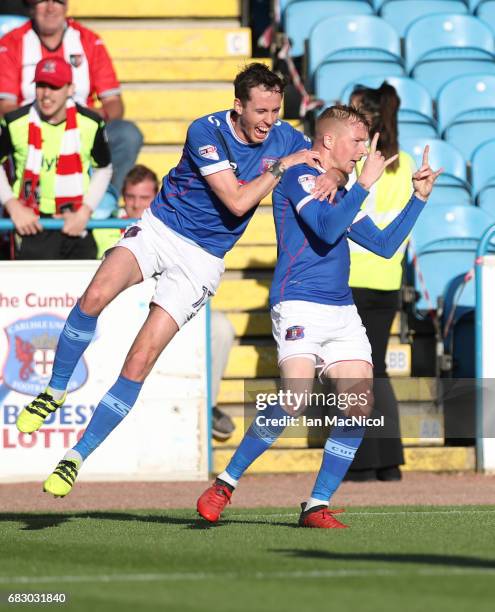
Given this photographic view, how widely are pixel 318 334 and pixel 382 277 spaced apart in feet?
9.99

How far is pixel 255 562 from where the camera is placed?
5.62 m

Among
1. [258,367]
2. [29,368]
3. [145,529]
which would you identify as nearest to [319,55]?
[258,367]

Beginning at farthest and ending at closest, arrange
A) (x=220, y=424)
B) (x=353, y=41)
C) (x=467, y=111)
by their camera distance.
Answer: (x=353, y=41) < (x=467, y=111) < (x=220, y=424)

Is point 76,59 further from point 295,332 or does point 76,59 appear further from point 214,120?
point 295,332

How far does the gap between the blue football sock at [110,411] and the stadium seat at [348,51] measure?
645cm

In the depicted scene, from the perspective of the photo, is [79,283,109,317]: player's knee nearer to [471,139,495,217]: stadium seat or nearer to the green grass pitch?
the green grass pitch

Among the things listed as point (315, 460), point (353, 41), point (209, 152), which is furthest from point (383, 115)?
point (353, 41)

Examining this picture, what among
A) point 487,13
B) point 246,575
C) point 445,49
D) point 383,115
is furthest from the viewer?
point 487,13

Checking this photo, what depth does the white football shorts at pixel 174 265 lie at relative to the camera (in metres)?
7.30

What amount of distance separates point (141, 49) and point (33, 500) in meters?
6.10

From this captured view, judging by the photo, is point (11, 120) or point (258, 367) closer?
point (11, 120)

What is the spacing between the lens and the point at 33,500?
930cm

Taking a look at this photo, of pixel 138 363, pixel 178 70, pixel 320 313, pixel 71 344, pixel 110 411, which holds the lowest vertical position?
pixel 110 411

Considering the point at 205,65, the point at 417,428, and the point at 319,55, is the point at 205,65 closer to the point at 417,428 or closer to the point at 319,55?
the point at 319,55
